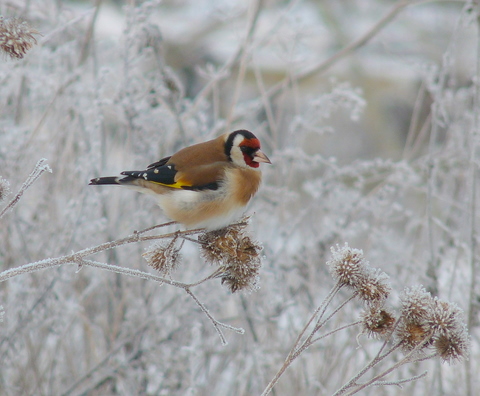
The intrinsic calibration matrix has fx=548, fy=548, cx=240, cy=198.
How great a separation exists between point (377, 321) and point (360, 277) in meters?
0.15

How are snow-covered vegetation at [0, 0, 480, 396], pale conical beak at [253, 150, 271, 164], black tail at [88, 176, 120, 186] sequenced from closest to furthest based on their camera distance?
1. black tail at [88, 176, 120, 186]
2. pale conical beak at [253, 150, 271, 164]
3. snow-covered vegetation at [0, 0, 480, 396]

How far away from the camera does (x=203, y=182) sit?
2604 millimetres

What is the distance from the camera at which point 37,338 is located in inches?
137

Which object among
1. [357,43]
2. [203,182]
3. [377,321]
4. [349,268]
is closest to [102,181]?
[203,182]

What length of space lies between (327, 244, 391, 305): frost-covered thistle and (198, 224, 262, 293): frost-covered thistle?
312 millimetres

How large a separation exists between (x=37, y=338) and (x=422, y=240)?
255 cm

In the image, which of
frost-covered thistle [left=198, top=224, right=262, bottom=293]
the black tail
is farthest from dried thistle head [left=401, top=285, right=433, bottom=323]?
the black tail

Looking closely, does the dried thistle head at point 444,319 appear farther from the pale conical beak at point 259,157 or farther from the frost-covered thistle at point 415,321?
the pale conical beak at point 259,157

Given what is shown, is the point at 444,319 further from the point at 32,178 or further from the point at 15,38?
the point at 15,38

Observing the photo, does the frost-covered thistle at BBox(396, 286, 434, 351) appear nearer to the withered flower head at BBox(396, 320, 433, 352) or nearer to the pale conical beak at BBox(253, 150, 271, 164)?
the withered flower head at BBox(396, 320, 433, 352)

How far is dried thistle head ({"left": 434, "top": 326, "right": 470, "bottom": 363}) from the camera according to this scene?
1.63 m

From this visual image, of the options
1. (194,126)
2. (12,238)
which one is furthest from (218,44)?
(12,238)

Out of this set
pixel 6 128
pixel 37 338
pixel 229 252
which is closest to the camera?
pixel 229 252

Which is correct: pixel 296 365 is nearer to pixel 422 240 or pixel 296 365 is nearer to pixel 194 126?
pixel 422 240
